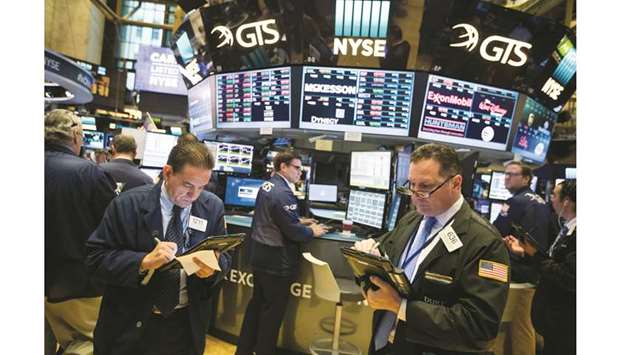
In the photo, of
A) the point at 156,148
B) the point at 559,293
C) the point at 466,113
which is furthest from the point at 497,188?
the point at 156,148

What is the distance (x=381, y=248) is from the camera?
1.96 m

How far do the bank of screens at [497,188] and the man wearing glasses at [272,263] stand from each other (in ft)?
13.8

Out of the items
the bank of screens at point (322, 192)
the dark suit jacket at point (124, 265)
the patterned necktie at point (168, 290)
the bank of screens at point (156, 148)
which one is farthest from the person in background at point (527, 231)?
the bank of screens at point (156, 148)

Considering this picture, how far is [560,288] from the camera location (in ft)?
8.21

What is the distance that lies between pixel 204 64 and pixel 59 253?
3454 mm

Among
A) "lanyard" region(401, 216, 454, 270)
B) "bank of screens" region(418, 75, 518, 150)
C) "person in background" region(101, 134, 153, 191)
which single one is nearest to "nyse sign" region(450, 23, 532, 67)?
"bank of screens" region(418, 75, 518, 150)

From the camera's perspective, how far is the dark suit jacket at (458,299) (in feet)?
4.70

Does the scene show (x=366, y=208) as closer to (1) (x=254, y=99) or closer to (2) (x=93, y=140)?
(1) (x=254, y=99)

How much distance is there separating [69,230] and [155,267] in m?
1.05

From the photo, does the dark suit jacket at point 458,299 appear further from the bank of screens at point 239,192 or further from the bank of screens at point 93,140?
the bank of screens at point 93,140

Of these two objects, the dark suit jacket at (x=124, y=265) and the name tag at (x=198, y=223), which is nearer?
the dark suit jacket at (x=124, y=265)

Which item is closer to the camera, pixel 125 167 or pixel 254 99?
pixel 125 167

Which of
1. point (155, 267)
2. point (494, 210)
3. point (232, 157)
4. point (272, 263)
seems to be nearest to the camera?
point (155, 267)
